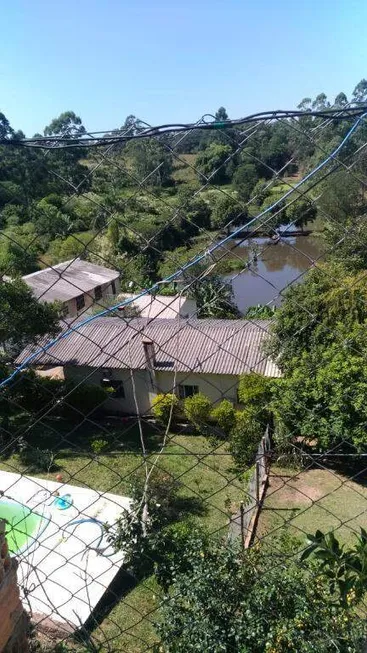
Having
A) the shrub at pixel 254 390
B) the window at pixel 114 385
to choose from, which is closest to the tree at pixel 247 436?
the shrub at pixel 254 390

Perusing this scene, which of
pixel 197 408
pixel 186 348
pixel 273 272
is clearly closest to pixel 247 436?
pixel 197 408

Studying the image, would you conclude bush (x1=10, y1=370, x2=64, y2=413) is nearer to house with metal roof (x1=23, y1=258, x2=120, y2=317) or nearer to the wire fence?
the wire fence

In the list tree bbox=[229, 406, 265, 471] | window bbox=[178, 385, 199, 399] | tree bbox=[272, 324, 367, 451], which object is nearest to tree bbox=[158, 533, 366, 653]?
tree bbox=[272, 324, 367, 451]

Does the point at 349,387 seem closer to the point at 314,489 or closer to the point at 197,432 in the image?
the point at 314,489

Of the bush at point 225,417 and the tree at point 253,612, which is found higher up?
the tree at point 253,612

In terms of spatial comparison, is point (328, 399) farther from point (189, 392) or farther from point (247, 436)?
point (189, 392)

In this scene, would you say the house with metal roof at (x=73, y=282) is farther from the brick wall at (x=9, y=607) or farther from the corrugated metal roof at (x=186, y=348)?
the brick wall at (x=9, y=607)

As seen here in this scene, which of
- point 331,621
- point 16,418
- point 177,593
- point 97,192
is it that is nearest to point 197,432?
point 16,418

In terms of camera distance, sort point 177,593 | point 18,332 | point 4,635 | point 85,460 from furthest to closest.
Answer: point 85,460 → point 18,332 → point 177,593 → point 4,635
